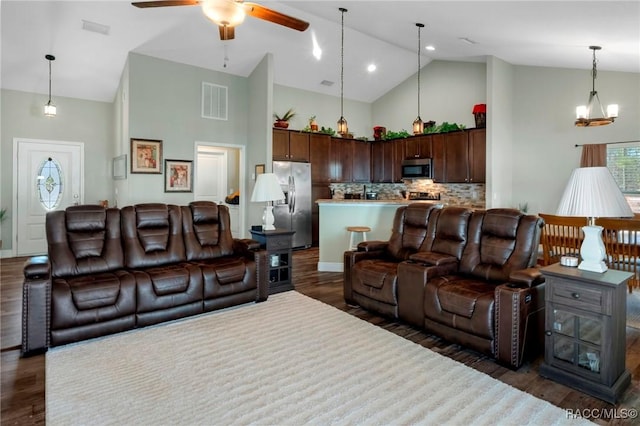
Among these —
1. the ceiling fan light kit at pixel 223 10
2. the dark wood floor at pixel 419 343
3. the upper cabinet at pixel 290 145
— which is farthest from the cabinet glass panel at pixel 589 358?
the upper cabinet at pixel 290 145

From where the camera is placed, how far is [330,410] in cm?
208

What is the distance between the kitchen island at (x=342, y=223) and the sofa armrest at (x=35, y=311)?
11.6ft

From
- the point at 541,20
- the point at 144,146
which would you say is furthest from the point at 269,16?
the point at 144,146

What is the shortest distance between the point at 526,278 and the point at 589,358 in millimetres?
611

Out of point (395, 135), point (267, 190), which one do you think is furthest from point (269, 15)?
point (395, 135)

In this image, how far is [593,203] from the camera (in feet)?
7.52

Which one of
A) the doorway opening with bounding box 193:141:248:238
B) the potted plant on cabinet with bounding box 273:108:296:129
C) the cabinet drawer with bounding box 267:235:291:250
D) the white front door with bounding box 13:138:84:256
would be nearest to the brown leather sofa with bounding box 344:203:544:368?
the cabinet drawer with bounding box 267:235:291:250

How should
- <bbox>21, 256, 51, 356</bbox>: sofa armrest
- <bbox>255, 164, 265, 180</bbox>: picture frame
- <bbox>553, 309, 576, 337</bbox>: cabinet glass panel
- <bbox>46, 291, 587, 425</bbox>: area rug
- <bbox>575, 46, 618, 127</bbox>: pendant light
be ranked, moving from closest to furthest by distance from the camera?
<bbox>46, 291, 587, 425</bbox>: area rug → <bbox>553, 309, 576, 337</bbox>: cabinet glass panel → <bbox>21, 256, 51, 356</bbox>: sofa armrest → <bbox>575, 46, 618, 127</bbox>: pendant light → <bbox>255, 164, 265, 180</bbox>: picture frame

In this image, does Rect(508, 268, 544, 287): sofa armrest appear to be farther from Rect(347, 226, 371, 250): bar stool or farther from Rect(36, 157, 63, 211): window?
Rect(36, 157, 63, 211): window

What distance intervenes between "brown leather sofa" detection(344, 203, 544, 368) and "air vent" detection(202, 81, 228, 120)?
4393 mm

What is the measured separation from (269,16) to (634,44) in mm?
4191

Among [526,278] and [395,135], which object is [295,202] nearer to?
[395,135]

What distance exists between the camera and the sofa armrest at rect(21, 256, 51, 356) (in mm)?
2803

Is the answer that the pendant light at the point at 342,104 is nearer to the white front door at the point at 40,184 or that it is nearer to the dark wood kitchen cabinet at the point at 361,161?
the dark wood kitchen cabinet at the point at 361,161
